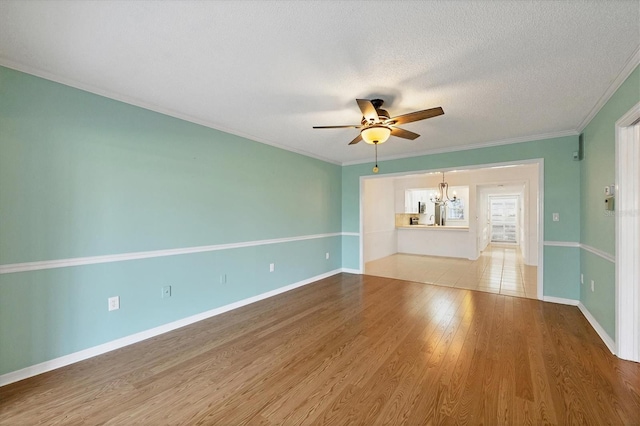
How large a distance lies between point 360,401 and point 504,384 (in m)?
1.11

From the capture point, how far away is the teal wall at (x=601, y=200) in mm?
2322

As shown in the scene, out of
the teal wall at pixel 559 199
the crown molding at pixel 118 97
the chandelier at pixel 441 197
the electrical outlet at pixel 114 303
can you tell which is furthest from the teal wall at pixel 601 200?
the electrical outlet at pixel 114 303

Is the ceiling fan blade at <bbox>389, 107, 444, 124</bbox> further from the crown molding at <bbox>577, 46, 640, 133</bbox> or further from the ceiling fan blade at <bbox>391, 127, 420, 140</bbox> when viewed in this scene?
the crown molding at <bbox>577, 46, 640, 133</bbox>

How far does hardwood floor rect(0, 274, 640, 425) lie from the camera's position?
5.50 ft

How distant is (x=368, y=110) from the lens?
2.38m

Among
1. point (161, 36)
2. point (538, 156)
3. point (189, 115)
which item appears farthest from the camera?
point (538, 156)

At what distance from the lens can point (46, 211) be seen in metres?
2.16

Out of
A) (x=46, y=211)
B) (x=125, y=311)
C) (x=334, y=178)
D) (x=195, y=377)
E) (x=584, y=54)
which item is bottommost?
(x=195, y=377)

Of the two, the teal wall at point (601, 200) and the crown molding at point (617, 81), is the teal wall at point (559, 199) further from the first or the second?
the crown molding at point (617, 81)

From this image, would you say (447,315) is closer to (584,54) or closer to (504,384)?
(504,384)

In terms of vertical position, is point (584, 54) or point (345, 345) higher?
point (584, 54)

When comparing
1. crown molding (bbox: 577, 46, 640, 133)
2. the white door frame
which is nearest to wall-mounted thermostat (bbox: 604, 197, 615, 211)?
the white door frame

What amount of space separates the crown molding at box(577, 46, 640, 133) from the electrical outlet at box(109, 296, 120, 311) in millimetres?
4688

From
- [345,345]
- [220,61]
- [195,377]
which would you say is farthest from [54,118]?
[345,345]
